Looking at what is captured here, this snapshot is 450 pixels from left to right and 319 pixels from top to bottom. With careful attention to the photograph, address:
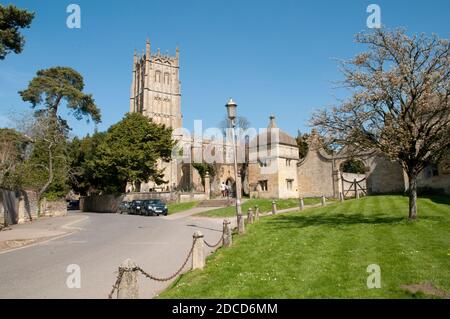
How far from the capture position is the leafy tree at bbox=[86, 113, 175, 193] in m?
43.5

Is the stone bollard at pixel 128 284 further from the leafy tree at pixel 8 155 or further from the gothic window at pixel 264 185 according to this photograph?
the gothic window at pixel 264 185

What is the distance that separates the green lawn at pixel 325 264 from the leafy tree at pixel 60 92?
154ft

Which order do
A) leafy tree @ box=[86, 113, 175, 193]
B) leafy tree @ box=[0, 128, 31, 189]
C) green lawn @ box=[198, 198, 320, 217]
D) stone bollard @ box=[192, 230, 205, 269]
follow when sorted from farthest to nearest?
leafy tree @ box=[86, 113, 175, 193]
green lawn @ box=[198, 198, 320, 217]
leafy tree @ box=[0, 128, 31, 189]
stone bollard @ box=[192, 230, 205, 269]

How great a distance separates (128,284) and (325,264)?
487 cm

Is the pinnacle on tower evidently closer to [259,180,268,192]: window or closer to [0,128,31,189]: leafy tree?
[259,180,268,192]: window

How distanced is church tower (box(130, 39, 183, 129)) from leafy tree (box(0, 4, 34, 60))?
67.0 m

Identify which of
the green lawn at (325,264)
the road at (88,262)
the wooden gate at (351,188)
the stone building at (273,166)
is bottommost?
the road at (88,262)

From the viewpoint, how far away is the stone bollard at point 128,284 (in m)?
5.52

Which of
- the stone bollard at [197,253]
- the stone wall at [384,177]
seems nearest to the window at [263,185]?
the stone wall at [384,177]

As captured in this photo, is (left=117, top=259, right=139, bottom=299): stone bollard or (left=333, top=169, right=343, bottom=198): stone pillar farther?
(left=333, top=169, right=343, bottom=198): stone pillar

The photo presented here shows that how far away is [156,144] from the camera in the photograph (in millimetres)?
46938

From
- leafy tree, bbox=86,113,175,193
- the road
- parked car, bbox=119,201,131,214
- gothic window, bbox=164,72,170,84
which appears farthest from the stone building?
gothic window, bbox=164,72,170,84
